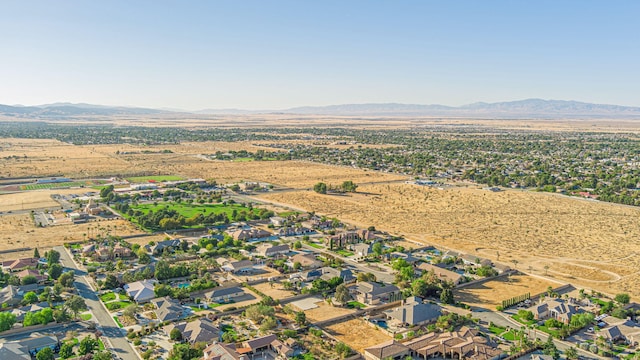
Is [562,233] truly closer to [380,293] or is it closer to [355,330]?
[380,293]

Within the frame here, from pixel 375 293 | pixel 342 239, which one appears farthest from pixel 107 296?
pixel 342 239

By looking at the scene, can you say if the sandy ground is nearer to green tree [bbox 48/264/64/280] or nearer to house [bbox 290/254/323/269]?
house [bbox 290/254/323/269]

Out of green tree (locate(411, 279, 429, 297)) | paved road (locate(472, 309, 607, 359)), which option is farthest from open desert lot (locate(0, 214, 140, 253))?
paved road (locate(472, 309, 607, 359))

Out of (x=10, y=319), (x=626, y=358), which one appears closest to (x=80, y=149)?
(x=10, y=319)

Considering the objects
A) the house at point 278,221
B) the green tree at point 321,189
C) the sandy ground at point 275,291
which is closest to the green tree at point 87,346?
the sandy ground at point 275,291

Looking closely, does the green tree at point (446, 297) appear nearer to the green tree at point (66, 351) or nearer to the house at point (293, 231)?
the house at point (293, 231)
